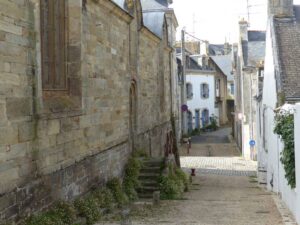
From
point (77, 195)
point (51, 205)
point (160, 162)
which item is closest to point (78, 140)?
point (77, 195)

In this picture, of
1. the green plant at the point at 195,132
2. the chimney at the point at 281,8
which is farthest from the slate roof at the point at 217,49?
the chimney at the point at 281,8

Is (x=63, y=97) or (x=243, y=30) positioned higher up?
(x=243, y=30)

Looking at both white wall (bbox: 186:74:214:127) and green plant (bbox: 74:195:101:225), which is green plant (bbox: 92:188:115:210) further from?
white wall (bbox: 186:74:214:127)

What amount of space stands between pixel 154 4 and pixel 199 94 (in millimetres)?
16628

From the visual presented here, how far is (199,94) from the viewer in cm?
4919

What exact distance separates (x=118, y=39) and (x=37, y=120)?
21.2ft

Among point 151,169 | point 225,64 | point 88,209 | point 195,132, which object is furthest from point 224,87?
point 88,209

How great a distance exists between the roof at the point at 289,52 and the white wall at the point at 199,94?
28.8 m

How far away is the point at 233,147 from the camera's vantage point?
37031 millimetres

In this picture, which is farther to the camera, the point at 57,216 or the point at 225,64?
the point at 225,64

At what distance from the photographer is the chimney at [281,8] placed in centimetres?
1919

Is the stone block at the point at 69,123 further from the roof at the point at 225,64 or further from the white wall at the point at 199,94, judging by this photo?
the roof at the point at 225,64

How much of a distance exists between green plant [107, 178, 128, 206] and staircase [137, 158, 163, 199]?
1427mm

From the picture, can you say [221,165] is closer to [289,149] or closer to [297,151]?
[289,149]
